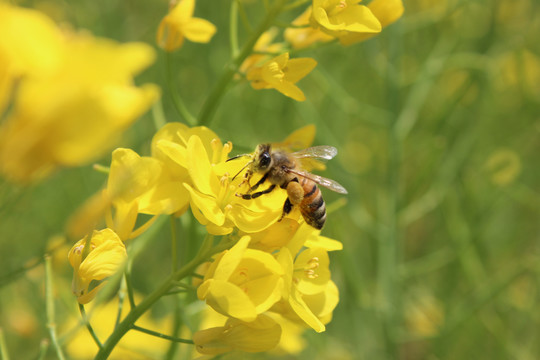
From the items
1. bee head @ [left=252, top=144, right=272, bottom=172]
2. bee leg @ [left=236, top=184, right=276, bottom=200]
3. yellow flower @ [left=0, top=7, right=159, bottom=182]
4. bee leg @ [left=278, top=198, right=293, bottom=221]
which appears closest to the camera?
yellow flower @ [left=0, top=7, right=159, bottom=182]

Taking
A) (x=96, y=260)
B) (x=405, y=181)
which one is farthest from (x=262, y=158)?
(x=405, y=181)

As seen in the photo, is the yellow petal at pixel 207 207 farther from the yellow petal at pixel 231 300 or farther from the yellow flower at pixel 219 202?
the yellow petal at pixel 231 300

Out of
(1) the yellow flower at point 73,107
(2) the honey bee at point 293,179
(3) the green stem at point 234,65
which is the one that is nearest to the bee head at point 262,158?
(2) the honey bee at point 293,179

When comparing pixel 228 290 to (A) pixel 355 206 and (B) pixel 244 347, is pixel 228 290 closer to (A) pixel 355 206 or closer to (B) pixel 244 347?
(B) pixel 244 347

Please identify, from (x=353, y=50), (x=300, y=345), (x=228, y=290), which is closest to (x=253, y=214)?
(x=228, y=290)

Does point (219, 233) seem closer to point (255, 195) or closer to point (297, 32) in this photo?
point (255, 195)

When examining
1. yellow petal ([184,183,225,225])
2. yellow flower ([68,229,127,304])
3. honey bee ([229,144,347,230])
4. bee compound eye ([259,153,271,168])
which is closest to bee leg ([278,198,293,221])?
honey bee ([229,144,347,230])

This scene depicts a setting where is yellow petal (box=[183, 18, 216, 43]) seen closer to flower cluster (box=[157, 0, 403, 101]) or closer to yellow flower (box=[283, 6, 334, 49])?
flower cluster (box=[157, 0, 403, 101])
